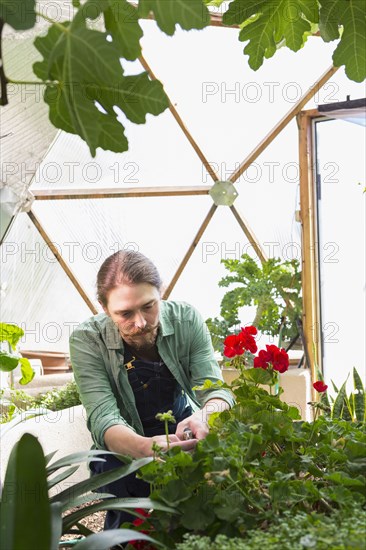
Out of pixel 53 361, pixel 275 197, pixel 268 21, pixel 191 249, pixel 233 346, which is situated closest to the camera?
pixel 268 21

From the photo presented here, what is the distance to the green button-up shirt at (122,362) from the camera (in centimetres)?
244

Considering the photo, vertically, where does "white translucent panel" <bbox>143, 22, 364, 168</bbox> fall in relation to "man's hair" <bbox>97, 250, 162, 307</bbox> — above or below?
above

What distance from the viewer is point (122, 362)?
101 inches

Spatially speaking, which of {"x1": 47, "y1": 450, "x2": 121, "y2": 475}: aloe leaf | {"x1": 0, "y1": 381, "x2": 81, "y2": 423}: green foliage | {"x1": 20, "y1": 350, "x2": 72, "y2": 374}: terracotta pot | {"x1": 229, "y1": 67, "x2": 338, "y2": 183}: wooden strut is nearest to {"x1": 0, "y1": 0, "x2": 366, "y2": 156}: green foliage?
{"x1": 47, "y1": 450, "x2": 121, "y2": 475}: aloe leaf

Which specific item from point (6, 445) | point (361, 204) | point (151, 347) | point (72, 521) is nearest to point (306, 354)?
point (361, 204)

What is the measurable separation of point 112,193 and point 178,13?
19.1 ft

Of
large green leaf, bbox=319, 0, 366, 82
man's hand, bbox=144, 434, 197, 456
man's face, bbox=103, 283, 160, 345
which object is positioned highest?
large green leaf, bbox=319, 0, 366, 82

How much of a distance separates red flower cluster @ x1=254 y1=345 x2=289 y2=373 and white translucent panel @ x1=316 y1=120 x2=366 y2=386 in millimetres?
4062

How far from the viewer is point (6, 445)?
3672mm

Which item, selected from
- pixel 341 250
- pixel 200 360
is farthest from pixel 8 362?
pixel 341 250

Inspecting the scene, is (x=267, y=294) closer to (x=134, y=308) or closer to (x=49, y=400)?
(x=49, y=400)

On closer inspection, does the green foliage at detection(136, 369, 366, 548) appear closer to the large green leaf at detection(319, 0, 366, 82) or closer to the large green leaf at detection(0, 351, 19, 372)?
the large green leaf at detection(319, 0, 366, 82)

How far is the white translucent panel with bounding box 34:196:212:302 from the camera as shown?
6.78m

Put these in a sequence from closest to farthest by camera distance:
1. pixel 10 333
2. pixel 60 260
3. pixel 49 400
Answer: pixel 10 333
pixel 49 400
pixel 60 260
